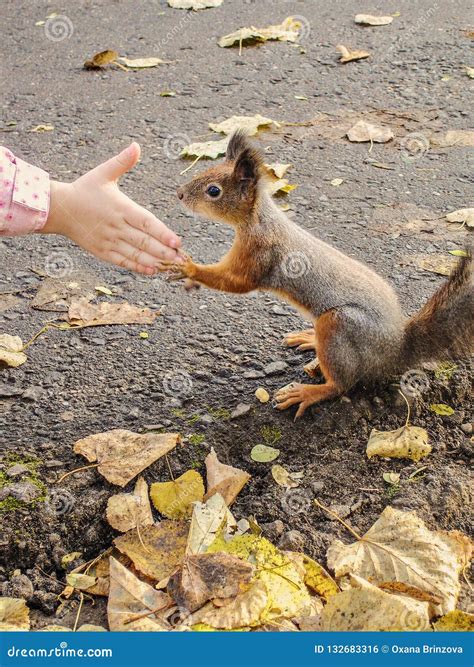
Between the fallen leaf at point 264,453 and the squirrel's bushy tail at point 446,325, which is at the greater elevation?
the squirrel's bushy tail at point 446,325

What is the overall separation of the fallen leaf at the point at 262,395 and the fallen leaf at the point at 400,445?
14.2 inches

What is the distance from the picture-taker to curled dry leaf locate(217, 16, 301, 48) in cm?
518

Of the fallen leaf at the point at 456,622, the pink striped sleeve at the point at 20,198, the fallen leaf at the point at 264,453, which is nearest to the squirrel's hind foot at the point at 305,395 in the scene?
the fallen leaf at the point at 264,453

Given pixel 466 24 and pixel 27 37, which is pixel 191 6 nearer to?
pixel 27 37

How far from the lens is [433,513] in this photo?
2.05m

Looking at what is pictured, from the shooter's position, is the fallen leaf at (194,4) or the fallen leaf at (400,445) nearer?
the fallen leaf at (400,445)

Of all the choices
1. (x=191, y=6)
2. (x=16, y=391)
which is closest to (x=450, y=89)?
(x=191, y=6)

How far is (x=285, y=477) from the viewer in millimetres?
2199

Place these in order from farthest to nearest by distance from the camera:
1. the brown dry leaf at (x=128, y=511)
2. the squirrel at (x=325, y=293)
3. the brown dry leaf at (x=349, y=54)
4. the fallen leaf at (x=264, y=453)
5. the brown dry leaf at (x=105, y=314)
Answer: the brown dry leaf at (x=349, y=54) → the brown dry leaf at (x=105, y=314) → the squirrel at (x=325, y=293) → the fallen leaf at (x=264, y=453) → the brown dry leaf at (x=128, y=511)

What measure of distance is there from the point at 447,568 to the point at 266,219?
4.25 ft

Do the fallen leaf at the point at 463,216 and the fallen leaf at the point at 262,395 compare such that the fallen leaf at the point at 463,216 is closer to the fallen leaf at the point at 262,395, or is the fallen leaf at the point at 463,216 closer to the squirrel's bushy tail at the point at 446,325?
the squirrel's bushy tail at the point at 446,325

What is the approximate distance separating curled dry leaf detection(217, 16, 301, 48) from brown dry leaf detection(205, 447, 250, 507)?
3677 millimetres

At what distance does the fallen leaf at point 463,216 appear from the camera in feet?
11.3

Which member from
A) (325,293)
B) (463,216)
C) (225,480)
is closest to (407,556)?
(225,480)
